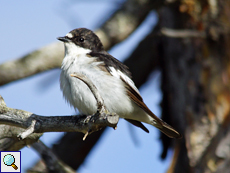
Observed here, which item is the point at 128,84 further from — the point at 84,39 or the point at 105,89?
the point at 84,39

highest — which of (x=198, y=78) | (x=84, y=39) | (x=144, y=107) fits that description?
(x=84, y=39)

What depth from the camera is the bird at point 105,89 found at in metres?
4.41

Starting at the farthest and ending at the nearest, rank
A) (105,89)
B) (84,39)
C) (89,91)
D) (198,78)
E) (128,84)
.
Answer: (198,78) < (84,39) < (128,84) < (105,89) < (89,91)

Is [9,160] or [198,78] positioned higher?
[9,160]

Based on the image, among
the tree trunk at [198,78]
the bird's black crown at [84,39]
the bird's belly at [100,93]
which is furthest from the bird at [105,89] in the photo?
the tree trunk at [198,78]

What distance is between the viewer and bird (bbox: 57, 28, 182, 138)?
174 inches

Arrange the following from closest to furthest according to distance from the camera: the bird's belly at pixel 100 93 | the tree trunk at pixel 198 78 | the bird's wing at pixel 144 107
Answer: the bird's belly at pixel 100 93 → the bird's wing at pixel 144 107 → the tree trunk at pixel 198 78

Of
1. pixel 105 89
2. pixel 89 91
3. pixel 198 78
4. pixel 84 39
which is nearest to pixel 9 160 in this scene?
pixel 89 91

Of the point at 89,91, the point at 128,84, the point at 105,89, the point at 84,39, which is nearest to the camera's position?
the point at 89,91

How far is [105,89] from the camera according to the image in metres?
4.46

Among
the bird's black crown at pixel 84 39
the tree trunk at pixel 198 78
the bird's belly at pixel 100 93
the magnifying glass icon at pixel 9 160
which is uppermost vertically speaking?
the bird's black crown at pixel 84 39

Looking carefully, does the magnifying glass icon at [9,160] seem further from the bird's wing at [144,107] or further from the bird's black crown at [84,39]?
the bird's black crown at [84,39]

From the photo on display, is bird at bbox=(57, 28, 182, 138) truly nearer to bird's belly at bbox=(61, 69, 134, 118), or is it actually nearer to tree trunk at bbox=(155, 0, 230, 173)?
bird's belly at bbox=(61, 69, 134, 118)

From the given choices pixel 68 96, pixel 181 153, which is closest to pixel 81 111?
pixel 68 96
